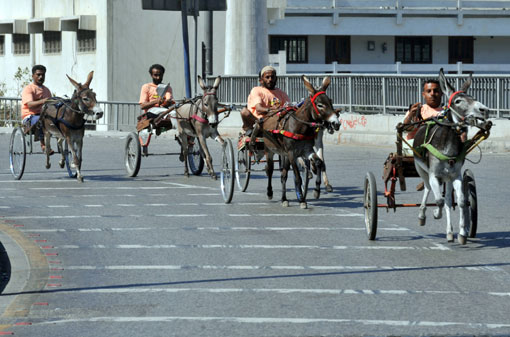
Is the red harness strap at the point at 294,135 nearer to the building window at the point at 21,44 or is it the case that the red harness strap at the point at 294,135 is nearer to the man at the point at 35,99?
the man at the point at 35,99

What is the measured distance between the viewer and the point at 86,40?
47625 millimetres

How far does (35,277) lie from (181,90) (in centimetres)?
3698

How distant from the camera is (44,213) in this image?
1712cm

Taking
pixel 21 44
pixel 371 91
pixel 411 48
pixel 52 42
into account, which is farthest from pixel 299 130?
pixel 411 48

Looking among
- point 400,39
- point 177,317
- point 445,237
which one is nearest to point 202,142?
point 445,237

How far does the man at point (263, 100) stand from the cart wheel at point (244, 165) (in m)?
0.41

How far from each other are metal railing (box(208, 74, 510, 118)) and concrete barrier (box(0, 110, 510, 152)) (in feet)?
1.54

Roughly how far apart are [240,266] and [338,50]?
5252 cm

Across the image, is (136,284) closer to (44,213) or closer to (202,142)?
(44,213)

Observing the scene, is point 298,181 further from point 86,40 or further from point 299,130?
point 86,40

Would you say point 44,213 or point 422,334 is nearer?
point 422,334

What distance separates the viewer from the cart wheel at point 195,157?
73.8 ft

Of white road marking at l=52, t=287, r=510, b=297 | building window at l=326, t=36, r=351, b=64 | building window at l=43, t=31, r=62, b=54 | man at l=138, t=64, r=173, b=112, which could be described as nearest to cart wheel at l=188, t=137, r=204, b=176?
man at l=138, t=64, r=173, b=112

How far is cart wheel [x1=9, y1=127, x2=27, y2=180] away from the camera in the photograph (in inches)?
870
